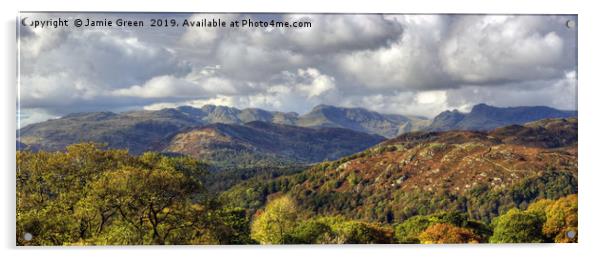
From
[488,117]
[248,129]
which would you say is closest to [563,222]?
[488,117]

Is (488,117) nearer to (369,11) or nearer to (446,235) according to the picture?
(446,235)

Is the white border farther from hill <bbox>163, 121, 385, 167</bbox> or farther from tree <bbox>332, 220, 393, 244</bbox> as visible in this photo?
hill <bbox>163, 121, 385, 167</bbox>

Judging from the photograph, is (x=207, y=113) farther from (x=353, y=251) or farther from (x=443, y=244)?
(x=443, y=244)

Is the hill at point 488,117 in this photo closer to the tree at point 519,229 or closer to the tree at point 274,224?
the tree at point 519,229

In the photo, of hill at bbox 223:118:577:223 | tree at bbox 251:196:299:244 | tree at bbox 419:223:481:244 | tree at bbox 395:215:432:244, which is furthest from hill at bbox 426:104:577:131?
tree at bbox 251:196:299:244

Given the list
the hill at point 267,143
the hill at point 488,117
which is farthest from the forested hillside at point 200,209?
the hill at point 267,143

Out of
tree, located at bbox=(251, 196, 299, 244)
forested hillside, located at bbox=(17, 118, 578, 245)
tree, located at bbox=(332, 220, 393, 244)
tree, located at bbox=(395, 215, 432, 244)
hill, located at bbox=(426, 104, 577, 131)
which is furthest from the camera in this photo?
hill, located at bbox=(426, 104, 577, 131)

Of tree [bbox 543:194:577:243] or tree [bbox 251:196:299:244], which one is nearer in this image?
tree [bbox 543:194:577:243]
